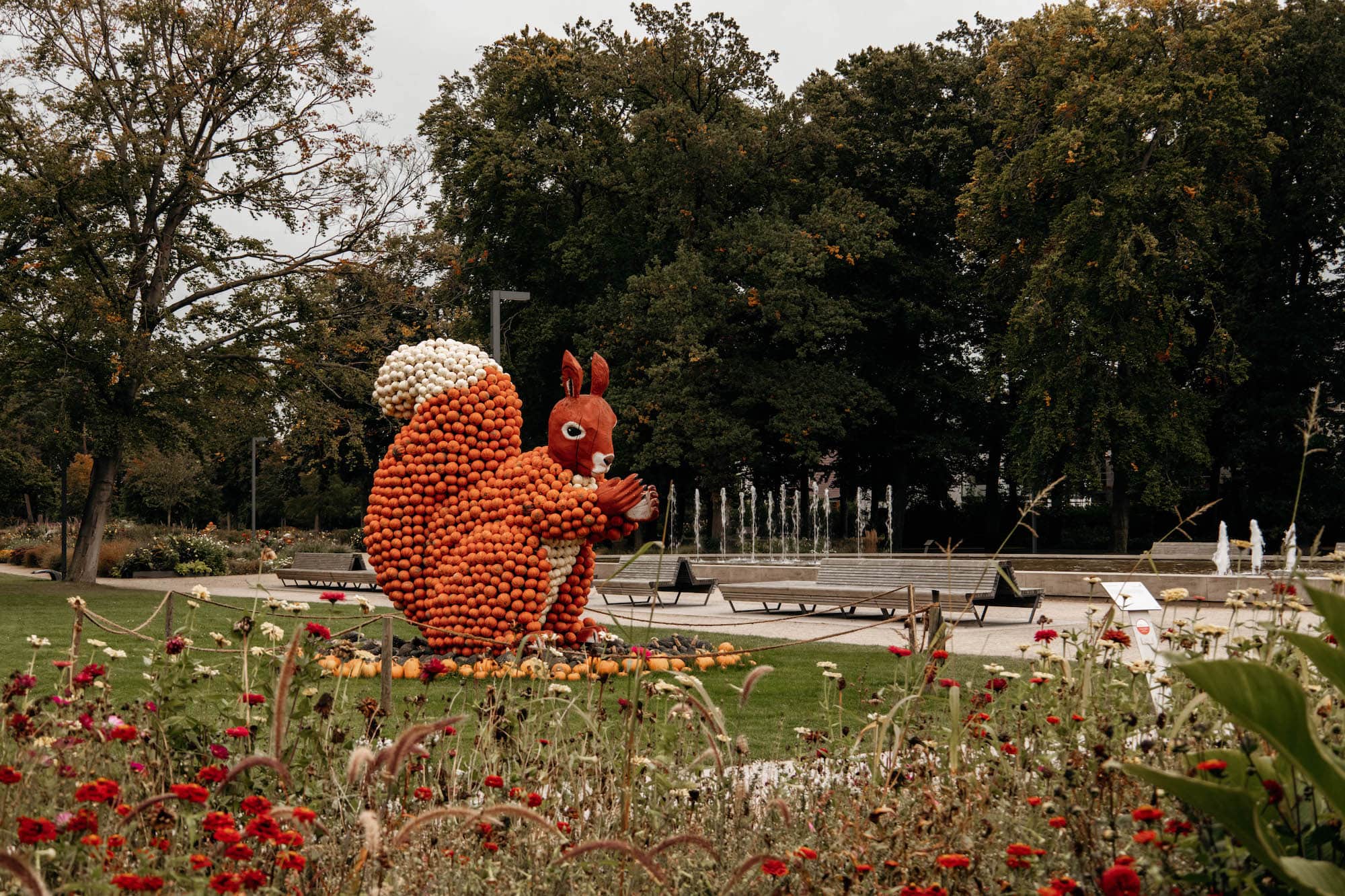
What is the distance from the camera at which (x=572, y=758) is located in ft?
11.7

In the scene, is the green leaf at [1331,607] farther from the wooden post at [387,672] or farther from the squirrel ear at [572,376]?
the squirrel ear at [572,376]

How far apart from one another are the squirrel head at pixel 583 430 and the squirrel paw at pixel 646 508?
43 centimetres

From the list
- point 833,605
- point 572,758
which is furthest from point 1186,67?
point 572,758

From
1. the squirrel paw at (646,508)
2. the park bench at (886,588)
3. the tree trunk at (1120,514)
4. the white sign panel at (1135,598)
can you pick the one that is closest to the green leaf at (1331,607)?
the white sign panel at (1135,598)

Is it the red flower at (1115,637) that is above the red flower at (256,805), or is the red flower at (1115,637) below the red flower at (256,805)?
above

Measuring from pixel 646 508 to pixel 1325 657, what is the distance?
25.9ft

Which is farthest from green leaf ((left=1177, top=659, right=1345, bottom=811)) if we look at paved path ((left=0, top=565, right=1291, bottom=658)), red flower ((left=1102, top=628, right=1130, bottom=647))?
paved path ((left=0, top=565, right=1291, bottom=658))

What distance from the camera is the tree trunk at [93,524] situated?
21.5 meters

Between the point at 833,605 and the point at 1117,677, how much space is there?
958 cm

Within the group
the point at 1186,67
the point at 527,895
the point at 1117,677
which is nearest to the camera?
the point at 527,895

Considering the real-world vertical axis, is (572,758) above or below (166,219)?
below

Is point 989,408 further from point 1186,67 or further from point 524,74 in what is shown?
point 524,74

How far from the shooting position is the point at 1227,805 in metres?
2.13

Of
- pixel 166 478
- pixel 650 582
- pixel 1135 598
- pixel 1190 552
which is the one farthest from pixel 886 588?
pixel 166 478
